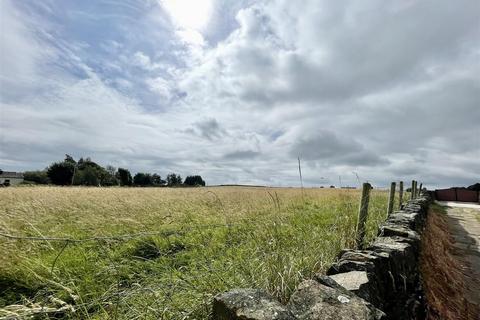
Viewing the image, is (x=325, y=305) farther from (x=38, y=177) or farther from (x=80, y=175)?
(x=38, y=177)

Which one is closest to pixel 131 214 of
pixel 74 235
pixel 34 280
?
pixel 74 235

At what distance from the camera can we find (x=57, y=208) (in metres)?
10.2

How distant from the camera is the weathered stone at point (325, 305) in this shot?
199 centimetres

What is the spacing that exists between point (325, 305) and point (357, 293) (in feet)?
1.98

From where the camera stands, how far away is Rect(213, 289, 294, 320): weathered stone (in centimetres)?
173

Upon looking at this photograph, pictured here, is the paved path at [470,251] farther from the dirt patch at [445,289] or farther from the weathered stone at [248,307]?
the weathered stone at [248,307]

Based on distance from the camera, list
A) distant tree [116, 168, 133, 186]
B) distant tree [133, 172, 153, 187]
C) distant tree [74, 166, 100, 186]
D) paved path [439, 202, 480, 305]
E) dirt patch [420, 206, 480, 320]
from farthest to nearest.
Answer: distant tree [133, 172, 153, 187], distant tree [116, 168, 133, 186], distant tree [74, 166, 100, 186], paved path [439, 202, 480, 305], dirt patch [420, 206, 480, 320]

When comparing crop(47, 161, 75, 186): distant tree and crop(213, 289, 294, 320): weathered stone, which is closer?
crop(213, 289, 294, 320): weathered stone

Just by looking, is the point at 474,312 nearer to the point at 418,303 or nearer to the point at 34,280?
the point at 418,303

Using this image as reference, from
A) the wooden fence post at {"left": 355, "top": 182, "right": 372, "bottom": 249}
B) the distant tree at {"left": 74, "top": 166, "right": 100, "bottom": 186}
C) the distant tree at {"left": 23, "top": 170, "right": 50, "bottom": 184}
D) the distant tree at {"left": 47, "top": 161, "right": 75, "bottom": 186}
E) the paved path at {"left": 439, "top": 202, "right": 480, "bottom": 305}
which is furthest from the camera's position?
the distant tree at {"left": 23, "top": 170, "right": 50, "bottom": 184}

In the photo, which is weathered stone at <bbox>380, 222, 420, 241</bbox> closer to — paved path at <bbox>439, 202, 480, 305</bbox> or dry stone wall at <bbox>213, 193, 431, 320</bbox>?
dry stone wall at <bbox>213, 193, 431, 320</bbox>

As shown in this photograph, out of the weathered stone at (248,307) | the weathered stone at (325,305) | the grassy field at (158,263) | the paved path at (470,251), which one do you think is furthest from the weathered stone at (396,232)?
the weathered stone at (248,307)

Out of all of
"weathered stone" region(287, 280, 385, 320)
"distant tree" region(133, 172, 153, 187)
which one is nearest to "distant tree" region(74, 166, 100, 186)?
"distant tree" region(133, 172, 153, 187)

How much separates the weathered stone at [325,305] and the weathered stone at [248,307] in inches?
8.8
